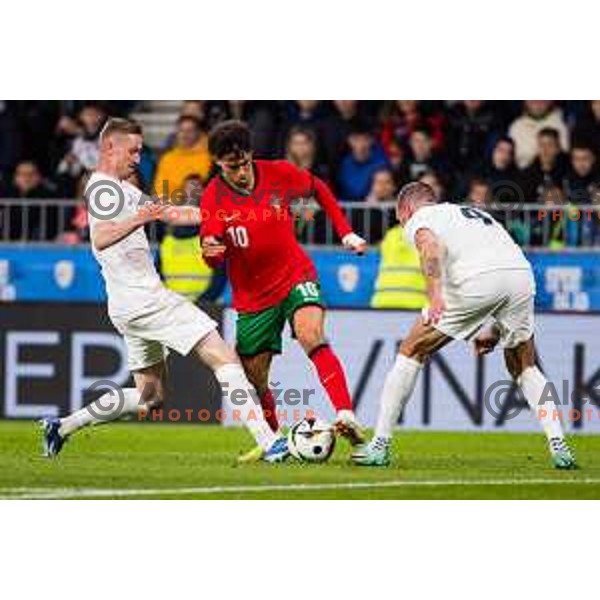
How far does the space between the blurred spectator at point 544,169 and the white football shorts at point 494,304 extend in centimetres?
670

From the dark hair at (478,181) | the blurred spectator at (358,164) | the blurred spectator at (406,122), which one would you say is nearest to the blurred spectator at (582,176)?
the dark hair at (478,181)

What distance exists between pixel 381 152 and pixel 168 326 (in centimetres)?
773

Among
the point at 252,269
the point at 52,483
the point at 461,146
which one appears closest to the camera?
the point at 52,483

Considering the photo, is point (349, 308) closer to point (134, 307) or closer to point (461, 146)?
point (461, 146)

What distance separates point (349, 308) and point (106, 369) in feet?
6.91

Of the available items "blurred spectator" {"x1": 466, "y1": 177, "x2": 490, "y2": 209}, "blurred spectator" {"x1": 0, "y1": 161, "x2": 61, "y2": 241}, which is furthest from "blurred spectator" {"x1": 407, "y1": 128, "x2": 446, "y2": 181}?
"blurred spectator" {"x1": 0, "y1": 161, "x2": 61, "y2": 241}

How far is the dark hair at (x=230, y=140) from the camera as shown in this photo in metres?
14.5

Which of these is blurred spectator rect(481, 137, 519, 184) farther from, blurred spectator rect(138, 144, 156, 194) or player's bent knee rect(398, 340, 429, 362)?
player's bent knee rect(398, 340, 429, 362)

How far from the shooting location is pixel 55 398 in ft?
64.9

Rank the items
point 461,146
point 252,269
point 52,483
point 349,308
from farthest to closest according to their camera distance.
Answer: point 461,146
point 349,308
point 252,269
point 52,483

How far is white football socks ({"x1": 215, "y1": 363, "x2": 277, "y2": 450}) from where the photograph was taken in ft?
47.1

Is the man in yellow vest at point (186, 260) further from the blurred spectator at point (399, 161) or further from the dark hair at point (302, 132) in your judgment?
A: the blurred spectator at point (399, 161)

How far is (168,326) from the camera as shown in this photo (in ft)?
48.5

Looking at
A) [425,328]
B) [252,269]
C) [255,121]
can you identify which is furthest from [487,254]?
[255,121]
